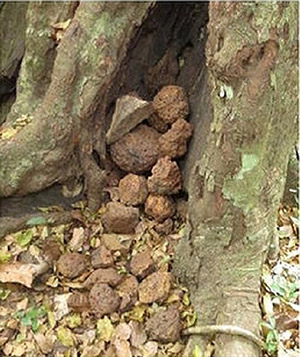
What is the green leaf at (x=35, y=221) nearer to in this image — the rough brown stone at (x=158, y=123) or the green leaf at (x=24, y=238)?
the green leaf at (x=24, y=238)

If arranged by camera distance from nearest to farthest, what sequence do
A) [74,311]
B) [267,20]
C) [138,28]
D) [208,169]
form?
[267,20] → [208,169] → [74,311] → [138,28]

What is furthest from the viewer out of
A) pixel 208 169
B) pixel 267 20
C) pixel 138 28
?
pixel 138 28

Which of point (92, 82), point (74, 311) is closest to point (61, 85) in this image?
point (92, 82)

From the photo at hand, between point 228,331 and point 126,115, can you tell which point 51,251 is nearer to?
point 126,115

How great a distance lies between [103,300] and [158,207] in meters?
0.52

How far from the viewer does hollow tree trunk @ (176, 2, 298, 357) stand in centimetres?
211

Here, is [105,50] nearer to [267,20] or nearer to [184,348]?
[267,20]

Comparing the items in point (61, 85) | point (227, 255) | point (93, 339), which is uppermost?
point (61, 85)

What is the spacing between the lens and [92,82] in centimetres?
272

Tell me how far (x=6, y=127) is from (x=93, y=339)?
1.10 meters

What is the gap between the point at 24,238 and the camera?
2824 mm

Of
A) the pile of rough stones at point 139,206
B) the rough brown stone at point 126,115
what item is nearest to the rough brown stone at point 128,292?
the pile of rough stones at point 139,206

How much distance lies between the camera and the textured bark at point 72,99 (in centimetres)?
270

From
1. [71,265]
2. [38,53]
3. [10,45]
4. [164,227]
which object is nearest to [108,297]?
[71,265]
